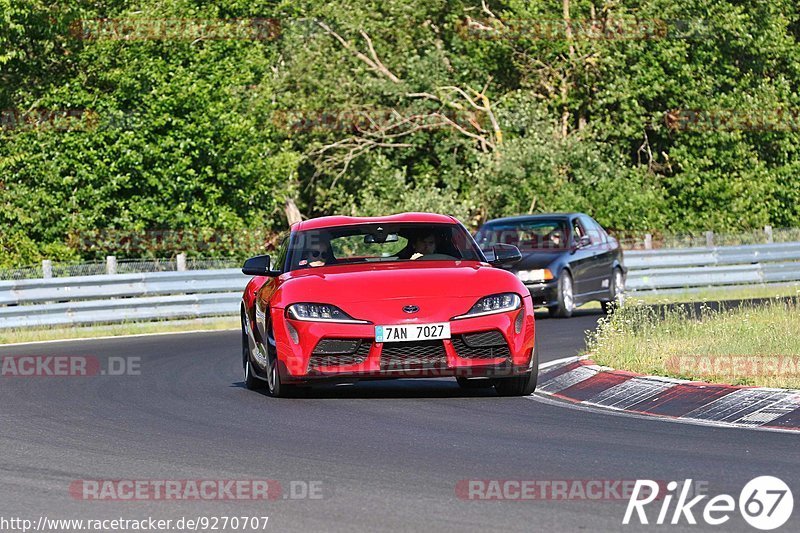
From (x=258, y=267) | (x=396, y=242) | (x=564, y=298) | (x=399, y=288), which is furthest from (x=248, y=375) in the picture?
(x=564, y=298)

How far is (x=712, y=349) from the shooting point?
44.5 ft

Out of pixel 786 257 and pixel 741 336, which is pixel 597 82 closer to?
pixel 786 257

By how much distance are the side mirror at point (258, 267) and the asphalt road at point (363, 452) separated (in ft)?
3.41

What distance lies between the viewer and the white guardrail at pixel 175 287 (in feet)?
83.1

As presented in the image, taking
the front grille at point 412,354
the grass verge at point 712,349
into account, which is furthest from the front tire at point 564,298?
the front grille at point 412,354

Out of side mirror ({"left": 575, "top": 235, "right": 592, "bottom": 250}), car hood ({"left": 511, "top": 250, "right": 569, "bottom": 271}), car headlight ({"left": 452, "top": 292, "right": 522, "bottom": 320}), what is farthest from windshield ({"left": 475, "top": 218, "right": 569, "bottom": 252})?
car headlight ({"left": 452, "top": 292, "right": 522, "bottom": 320})

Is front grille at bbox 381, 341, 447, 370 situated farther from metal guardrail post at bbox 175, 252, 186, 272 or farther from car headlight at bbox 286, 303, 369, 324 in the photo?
metal guardrail post at bbox 175, 252, 186, 272

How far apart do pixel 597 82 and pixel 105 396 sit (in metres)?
33.1

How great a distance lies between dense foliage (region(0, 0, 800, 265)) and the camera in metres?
35.2

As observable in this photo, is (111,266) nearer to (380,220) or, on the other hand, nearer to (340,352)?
(380,220)

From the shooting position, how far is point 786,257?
33.6m

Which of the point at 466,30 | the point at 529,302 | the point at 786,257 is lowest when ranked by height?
the point at 786,257

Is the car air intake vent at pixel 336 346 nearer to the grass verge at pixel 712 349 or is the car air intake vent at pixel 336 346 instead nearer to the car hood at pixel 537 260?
the grass verge at pixel 712 349

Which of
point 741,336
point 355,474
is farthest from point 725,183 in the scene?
point 355,474
